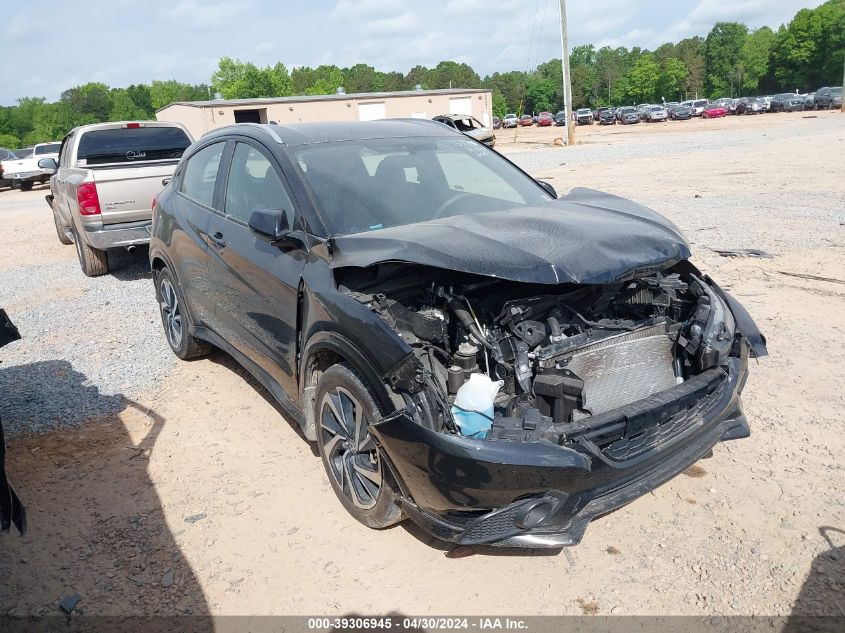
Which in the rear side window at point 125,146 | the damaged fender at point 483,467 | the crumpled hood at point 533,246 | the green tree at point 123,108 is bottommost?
the damaged fender at point 483,467

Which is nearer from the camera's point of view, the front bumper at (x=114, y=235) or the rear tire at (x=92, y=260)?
the front bumper at (x=114, y=235)

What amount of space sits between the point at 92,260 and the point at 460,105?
53.2 metres

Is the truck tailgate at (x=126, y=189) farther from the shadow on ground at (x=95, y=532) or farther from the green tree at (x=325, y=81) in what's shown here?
the green tree at (x=325, y=81)

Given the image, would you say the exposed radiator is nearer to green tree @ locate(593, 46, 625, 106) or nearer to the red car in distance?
the red car in distance

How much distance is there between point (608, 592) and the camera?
2.85 m

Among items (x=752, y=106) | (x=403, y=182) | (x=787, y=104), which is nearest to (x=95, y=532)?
(x=403, y=182)

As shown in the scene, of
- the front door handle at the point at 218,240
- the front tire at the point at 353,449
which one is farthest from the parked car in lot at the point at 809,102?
the front tire at the point at 353,449

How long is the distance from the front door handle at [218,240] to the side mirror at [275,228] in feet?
2.70

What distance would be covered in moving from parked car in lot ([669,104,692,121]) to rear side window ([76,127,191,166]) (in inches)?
2199

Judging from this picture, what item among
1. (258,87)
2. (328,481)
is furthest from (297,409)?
(258,87)

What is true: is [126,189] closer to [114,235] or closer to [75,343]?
[114,235]

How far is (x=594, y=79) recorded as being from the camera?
107m

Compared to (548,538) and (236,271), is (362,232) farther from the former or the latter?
(548,538)

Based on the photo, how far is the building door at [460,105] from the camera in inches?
2281
